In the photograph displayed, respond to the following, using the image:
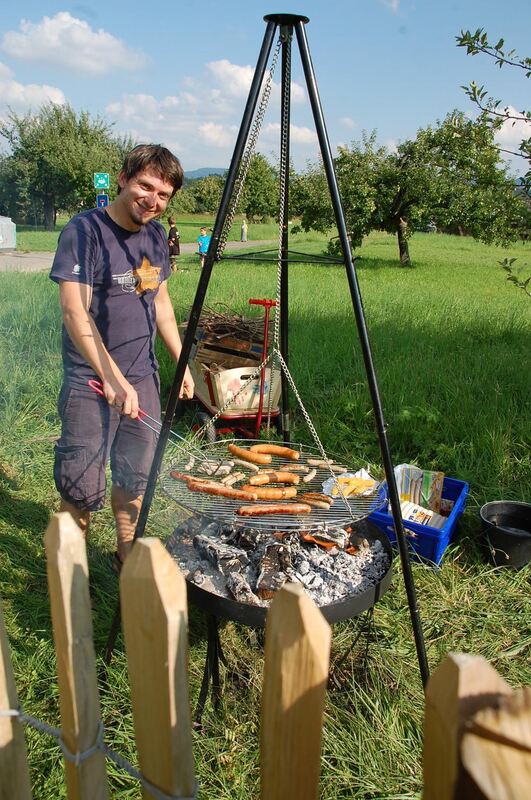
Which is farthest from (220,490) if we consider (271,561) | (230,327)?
(230,327)

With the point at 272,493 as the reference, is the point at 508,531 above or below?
below

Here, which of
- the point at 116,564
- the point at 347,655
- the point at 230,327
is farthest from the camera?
the point at 230,327

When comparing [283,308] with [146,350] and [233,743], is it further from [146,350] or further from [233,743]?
[233,743]

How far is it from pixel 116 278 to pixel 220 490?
1.14 metres

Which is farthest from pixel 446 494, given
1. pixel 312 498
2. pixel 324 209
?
pixel 324 209

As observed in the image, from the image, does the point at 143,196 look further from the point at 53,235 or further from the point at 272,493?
the point at 53,235

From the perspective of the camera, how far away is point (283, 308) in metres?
2.96

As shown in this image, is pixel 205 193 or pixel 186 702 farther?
pixel 205 193

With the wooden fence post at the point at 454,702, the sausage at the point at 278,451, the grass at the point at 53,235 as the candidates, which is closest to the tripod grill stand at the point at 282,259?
the sausage at the point at 278,451

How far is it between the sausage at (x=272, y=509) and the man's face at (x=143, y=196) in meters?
1.39

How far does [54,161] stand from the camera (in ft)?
143

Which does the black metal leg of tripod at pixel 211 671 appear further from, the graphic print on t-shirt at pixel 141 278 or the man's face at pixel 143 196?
the man's face at pixel 143 196

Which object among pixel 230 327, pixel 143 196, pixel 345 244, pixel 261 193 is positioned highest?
pixel 261 193

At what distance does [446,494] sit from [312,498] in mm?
1885
